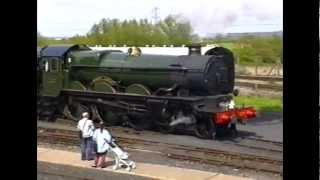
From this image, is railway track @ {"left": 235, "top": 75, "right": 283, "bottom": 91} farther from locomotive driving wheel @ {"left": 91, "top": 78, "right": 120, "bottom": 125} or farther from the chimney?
locomotive driving wheel @ {"left": 91, "top": 78, "right": 120, "bottom": 125}

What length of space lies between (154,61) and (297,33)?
3943 mm

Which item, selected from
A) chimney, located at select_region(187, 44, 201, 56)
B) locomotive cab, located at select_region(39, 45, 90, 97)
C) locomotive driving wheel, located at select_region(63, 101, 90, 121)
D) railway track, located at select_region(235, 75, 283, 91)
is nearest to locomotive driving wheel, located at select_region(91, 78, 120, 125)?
locomotive driving wheel, located at select_region(63, 101, 90, 121)

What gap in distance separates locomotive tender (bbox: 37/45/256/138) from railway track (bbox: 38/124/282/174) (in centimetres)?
28

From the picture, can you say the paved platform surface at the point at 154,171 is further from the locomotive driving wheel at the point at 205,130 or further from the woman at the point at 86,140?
the locomotive driving wheel at the point at 205,130

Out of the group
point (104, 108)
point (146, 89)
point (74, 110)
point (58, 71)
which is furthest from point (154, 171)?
point (58, 71)

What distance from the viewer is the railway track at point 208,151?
3102 millimetres

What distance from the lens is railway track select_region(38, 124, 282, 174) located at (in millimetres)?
3102

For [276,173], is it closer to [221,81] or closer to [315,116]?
[221,81]

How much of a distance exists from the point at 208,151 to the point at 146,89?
113 cm

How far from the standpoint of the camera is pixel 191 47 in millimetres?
4086

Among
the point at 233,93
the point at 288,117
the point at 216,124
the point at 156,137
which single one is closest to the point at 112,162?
the point at 156,137

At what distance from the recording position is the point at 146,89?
4.39m

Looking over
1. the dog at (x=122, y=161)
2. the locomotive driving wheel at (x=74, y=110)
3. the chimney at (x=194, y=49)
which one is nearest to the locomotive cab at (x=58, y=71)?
the locomotive driving wheel at (x=74, y=110)

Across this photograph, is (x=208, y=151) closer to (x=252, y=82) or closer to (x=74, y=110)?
(x=252, y=82)
